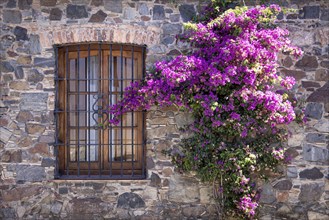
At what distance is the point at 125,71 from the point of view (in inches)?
224

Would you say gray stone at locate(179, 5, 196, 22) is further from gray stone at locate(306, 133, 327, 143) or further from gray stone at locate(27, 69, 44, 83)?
gray stone at locate(306, 133, 327, 143)

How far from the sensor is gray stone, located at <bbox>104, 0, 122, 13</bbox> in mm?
5559

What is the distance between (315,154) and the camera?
5551 millimetres

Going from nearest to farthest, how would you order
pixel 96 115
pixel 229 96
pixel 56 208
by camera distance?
pixel 229 96 → pixel 56 208 → pixel 96 115

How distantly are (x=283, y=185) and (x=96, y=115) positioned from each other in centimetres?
246

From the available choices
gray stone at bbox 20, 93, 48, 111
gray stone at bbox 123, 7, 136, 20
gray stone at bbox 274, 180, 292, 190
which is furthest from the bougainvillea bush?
gray stone at bbox 20, 93, 48, 111

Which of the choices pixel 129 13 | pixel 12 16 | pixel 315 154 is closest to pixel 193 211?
pixel 315 154

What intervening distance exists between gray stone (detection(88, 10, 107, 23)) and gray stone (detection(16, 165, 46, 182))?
1.92 meters

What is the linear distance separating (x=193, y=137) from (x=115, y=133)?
1.02 metres

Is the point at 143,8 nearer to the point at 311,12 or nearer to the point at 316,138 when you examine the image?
the point at 311,12

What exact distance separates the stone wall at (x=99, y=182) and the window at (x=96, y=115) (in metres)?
0.16

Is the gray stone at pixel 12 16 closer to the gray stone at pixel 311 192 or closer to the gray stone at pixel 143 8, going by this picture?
the gray stone at pixel 143 8


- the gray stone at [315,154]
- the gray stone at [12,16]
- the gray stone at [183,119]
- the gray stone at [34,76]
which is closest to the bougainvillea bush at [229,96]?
the gray stone at [183,119]

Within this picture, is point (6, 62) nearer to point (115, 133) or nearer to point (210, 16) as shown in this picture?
point (115, 133)
